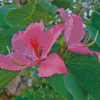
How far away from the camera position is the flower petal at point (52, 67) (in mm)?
333

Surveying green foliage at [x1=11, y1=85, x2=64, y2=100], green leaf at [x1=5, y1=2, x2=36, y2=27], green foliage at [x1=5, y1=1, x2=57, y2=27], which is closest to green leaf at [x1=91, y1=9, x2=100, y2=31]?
green foliage at [x1=5, y1=1, x2=57, y2=27]

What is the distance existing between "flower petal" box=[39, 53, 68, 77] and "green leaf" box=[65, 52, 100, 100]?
94 millimetres

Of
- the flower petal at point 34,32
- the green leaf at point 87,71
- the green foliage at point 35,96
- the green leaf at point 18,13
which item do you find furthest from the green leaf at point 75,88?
the green foliage at point 35,96

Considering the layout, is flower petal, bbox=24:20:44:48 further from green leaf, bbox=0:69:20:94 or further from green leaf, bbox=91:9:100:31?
green leaf, bbox=91:9:100:31

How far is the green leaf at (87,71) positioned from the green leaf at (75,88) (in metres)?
0.01

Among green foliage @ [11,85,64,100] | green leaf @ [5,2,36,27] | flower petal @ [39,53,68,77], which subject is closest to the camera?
flower petal @ [39,53,68,77]

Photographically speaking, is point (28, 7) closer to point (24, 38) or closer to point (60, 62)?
point (24, 38)

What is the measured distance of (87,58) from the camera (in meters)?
0.46

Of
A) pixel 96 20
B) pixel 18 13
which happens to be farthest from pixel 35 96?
pixel 18 13

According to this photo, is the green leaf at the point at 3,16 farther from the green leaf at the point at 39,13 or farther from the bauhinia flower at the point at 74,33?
the bauhinia flower at the point at 74,33

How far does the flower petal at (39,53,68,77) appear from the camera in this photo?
0.33m

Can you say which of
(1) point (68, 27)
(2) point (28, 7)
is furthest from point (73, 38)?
(2) point (28, 7)

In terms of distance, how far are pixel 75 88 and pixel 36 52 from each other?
132 mm

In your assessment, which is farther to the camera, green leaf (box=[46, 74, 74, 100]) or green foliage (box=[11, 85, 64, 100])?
green foliage (box=[11, 85, 64, 100])
